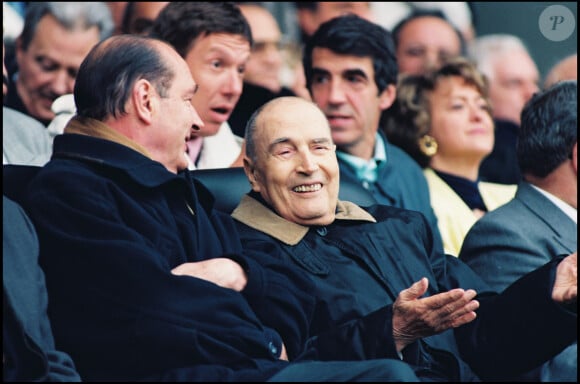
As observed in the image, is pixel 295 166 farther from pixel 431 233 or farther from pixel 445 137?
pixel 445 137

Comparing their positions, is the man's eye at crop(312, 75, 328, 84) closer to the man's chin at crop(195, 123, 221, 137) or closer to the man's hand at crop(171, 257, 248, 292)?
the man's chin at crop(195, 123, 221, 137)

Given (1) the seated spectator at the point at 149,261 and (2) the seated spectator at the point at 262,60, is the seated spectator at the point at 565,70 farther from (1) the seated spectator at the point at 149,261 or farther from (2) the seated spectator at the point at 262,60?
(1) the seated spectator at the point at 149,261

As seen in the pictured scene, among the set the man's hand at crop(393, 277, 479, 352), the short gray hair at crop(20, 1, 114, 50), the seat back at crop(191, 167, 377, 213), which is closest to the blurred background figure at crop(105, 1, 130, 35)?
the short gray hair at crop(20, 1, 114, 50)

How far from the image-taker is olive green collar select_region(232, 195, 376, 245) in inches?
171

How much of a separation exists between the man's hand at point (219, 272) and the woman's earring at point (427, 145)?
2640 mm

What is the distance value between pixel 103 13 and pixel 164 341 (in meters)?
2.97

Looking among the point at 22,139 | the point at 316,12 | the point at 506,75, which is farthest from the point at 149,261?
the point at 506,75

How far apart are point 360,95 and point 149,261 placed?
2634 mm

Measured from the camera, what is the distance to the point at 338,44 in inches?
238

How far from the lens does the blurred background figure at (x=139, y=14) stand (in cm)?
638

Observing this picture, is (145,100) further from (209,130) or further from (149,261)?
(209,130)

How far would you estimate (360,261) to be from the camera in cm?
441

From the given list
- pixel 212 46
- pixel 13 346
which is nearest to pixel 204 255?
pixel 13 346

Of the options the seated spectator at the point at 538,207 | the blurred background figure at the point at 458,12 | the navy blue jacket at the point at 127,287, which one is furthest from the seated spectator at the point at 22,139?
the blurred background figure at the point at 458,12
